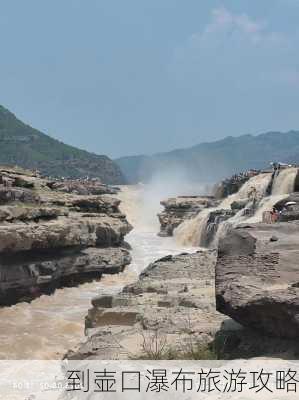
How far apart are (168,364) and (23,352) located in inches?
231

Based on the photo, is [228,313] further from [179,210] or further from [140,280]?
[179,210]

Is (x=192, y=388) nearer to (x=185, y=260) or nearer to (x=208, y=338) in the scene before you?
(x=208, y=338)

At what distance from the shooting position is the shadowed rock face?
14.8ft

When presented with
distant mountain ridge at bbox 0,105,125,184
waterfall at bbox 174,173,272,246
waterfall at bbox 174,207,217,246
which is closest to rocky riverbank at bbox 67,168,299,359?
waterfall at bbox 174,173,272,246

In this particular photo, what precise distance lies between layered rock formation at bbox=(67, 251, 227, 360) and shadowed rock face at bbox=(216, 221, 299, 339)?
621mm

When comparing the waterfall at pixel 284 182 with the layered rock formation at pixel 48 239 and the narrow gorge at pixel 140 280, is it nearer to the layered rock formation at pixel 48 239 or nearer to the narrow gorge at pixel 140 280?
the narrow gorge at pixel 140 280

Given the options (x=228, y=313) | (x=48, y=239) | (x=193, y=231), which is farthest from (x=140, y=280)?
(x=193, y=231)

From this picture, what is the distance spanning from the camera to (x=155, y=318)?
6559mm

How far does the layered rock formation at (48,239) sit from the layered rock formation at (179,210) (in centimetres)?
1169

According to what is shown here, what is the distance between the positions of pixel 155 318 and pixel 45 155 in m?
109

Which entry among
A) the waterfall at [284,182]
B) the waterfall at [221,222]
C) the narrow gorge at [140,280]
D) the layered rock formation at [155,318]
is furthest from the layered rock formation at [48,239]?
the waterfall at [284,182]

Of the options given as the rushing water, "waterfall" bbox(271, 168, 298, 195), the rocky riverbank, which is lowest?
the rushing water

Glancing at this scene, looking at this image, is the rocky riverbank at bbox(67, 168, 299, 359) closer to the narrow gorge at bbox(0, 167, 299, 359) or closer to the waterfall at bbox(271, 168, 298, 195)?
the narrow gorge at bbox(0, 167, 299, 359)

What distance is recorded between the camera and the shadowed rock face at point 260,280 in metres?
4.50
